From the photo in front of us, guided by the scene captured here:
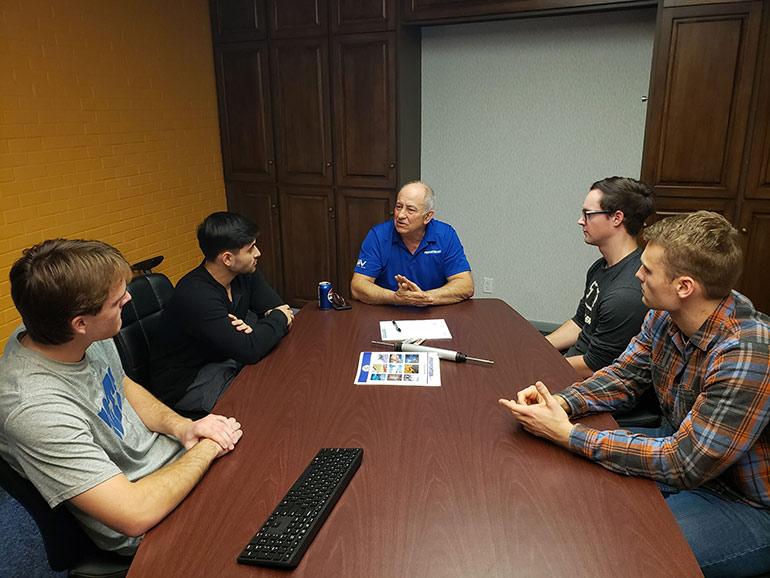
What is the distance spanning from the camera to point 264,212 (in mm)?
4570

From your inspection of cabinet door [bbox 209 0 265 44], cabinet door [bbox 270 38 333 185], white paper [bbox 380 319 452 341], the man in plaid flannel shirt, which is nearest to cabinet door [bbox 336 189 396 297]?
cabinet door [bbox 270 38 333 185]

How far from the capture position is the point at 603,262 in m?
2.49

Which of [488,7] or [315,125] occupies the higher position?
[488,7]

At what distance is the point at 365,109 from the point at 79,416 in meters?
3.18

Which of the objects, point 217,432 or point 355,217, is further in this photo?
point 355,217

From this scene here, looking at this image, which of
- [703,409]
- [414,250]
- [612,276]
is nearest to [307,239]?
[414,250]

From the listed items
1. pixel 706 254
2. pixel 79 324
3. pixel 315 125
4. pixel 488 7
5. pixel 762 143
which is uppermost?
pixel 488 7

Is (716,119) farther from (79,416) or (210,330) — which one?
(79,416)

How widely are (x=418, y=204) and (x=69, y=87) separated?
2.10 meters

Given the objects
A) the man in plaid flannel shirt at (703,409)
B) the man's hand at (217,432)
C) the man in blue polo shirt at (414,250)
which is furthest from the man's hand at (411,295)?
the man's hand at (217,432)

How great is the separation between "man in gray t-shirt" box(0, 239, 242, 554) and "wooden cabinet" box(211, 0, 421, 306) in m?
2.86

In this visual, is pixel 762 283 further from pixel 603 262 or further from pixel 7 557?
pixel 7 557

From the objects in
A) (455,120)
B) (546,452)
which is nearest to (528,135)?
(455,120)

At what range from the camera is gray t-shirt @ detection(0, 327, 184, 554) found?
3.95ft
